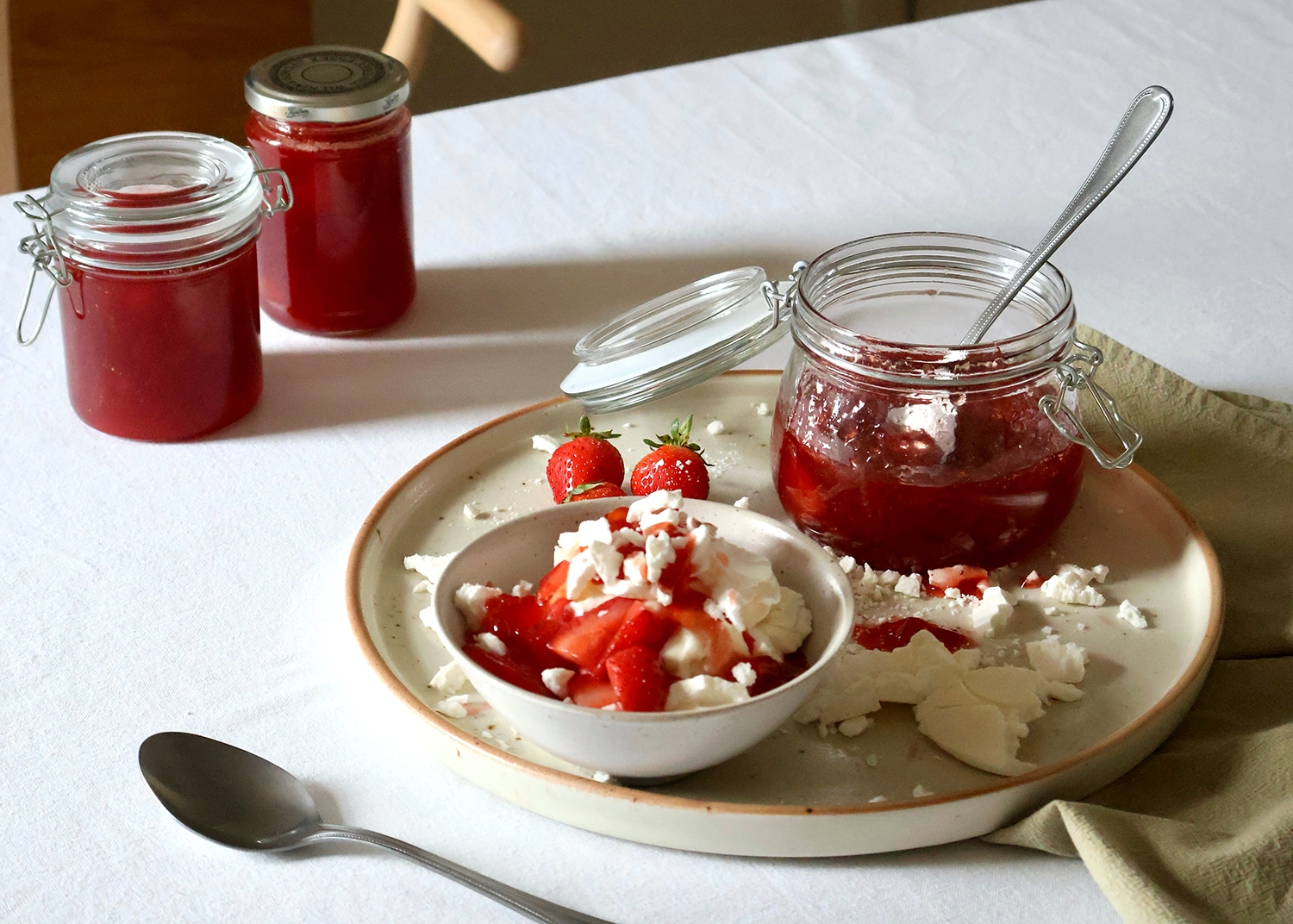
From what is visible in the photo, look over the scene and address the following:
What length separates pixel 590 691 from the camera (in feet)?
2.76

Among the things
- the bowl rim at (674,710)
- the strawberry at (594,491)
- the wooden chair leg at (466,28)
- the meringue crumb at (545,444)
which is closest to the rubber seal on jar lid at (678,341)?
the meringue crumb at (545,444)

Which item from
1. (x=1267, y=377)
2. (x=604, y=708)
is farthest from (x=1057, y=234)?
(x=604, y=708)

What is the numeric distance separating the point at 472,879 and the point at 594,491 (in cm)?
37

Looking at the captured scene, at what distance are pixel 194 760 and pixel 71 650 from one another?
180mm

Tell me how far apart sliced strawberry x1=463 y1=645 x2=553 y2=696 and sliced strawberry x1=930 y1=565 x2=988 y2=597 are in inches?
13.6

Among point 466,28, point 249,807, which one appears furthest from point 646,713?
point 466,28

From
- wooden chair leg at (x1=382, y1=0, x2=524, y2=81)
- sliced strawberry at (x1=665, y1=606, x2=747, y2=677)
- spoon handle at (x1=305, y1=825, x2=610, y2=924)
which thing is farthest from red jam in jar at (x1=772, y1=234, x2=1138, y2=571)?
A: wooden chair leg at (x1=382, y1=0, x2=524, y2=81)

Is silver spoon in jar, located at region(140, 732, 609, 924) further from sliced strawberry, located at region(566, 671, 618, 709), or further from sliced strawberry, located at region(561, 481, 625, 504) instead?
sliced strawberry, located at region(561, 481, 625, 504)

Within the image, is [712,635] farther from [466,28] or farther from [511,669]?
[466,28]

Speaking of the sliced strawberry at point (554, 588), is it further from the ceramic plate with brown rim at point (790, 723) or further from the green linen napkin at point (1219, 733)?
the green linen napkin at point (1219, 733)

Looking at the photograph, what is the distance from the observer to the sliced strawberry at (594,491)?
3.59 ft

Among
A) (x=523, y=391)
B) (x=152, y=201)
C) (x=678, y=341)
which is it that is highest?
(x=152, y=201)

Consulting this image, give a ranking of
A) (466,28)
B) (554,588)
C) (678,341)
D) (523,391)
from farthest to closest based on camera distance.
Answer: (466,28), (523,391), (678,341), (554,588)

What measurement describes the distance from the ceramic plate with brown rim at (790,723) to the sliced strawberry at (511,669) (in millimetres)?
46
